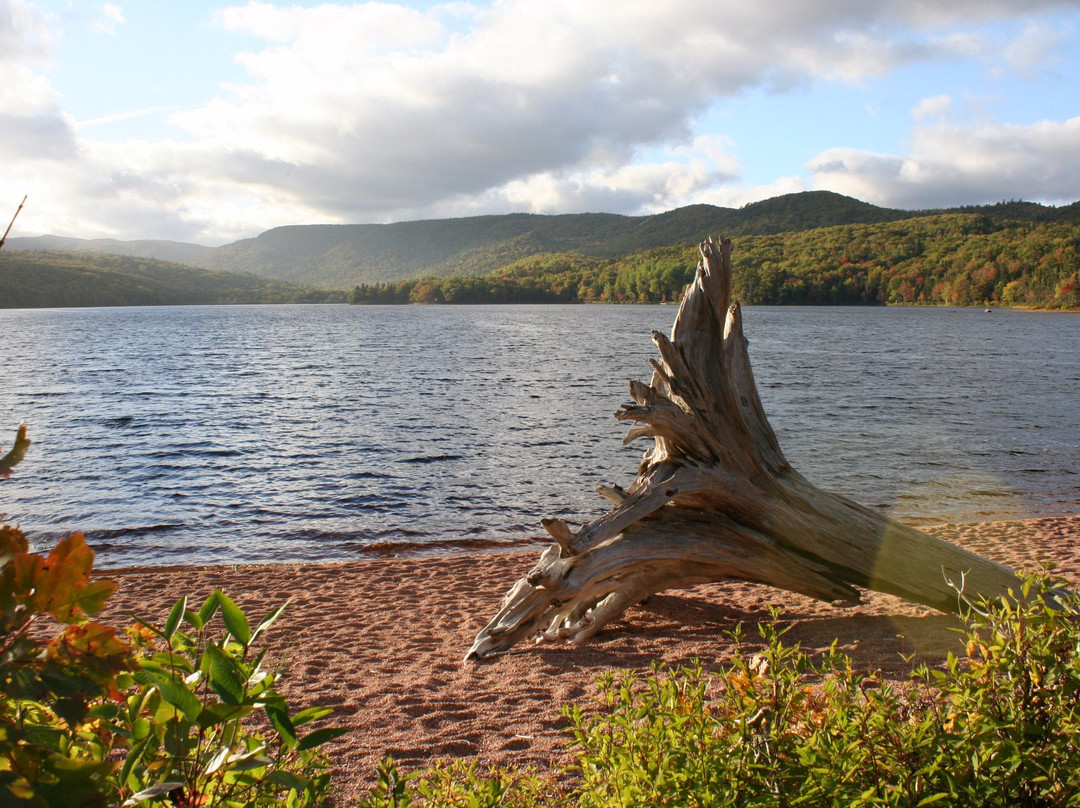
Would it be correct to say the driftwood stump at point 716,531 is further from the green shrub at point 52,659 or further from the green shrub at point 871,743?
the green shrub at point 52,659

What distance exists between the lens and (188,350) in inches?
2287

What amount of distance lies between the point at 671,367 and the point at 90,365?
4799cm

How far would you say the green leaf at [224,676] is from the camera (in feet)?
5.01

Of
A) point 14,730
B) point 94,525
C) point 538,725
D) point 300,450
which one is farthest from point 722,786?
point 300,450

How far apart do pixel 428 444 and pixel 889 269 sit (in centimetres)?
12916

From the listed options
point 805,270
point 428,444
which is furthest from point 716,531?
point 805,270

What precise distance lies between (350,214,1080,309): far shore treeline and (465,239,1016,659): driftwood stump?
124331 mm

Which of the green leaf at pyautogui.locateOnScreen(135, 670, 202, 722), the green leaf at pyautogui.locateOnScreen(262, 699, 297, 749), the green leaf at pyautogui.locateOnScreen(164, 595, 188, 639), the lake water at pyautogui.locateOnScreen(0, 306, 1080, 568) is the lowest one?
the lake water at pyautogui.locateOnScreen(0, 306, 1080, 568)

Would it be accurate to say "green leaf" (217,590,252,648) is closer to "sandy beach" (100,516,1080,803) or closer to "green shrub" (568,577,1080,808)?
"green shrub" (568,577,1080,808)

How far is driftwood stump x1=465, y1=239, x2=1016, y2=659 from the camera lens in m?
6.71

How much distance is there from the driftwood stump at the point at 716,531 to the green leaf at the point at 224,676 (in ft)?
17.0

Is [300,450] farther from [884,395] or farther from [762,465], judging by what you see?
[884,395]

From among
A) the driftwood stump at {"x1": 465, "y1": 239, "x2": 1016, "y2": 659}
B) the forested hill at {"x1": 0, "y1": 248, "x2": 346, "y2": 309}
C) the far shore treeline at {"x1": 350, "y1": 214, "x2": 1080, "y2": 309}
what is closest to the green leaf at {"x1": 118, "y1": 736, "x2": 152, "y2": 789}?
the driftwood stump at {"x1": 465, "y1": 239, "x2": 1016, "y2": 659}

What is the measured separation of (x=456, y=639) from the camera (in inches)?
291
